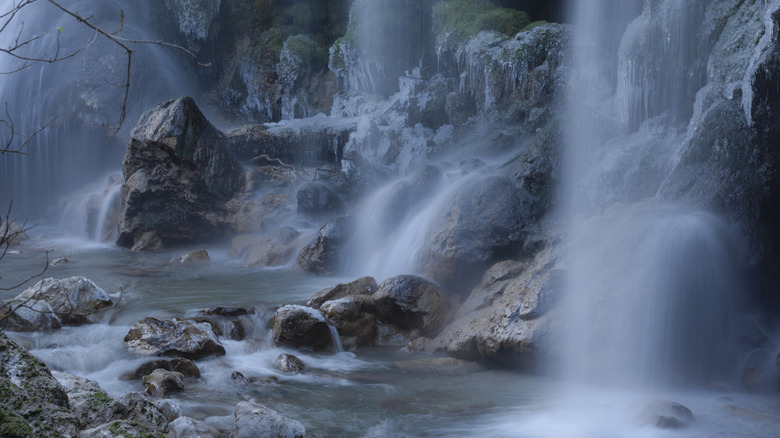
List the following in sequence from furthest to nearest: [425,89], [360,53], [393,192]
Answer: [360,53], [425,89], [393,192]

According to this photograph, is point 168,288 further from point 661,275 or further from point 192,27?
point 192,27

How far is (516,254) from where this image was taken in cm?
Result: 778

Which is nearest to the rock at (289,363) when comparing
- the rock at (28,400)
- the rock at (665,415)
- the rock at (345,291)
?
the rock at (345,291)

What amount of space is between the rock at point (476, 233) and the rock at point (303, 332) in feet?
6.58

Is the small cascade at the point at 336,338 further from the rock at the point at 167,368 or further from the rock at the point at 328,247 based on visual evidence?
the rock at the point at 328,247

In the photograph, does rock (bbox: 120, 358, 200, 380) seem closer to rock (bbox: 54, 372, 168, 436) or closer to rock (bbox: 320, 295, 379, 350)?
rock (bbox: 320, 295, 379, 350)

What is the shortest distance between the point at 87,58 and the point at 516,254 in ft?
60.0

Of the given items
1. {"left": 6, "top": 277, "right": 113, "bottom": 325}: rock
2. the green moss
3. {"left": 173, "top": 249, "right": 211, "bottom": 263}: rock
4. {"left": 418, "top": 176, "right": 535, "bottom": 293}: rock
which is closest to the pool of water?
{"left": 6, "top": 277, "right": 113, "bottom": 325}: rock

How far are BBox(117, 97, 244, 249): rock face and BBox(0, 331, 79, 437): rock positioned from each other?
12.0 meters

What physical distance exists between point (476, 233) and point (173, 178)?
29.6 ft

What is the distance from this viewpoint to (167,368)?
214 inches

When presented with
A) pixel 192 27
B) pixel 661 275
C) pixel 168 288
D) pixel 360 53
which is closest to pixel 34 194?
pixel 192 27

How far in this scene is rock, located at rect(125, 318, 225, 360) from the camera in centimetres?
588

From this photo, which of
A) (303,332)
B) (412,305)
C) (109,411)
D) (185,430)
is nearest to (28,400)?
(109,411)
